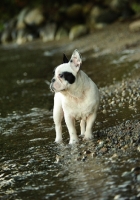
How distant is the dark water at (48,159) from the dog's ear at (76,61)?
4.23 ft

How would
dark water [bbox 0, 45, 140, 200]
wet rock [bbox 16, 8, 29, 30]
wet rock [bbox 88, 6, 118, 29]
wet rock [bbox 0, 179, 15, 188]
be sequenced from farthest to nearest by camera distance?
wet rock [bbox 16, 8, 29, 30]
wet rock [bbox 88, 6, 118, 29]
wet rock [bbox 0, 179, 15, 188]
dark water [bbox 0, 45, 140, 200]

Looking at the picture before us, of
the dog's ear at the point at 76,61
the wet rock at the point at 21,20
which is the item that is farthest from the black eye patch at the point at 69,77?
the wet rock at the point at 21,20

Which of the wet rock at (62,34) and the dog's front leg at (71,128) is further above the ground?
the wet rock at (62,34)

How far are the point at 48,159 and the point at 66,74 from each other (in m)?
1.40

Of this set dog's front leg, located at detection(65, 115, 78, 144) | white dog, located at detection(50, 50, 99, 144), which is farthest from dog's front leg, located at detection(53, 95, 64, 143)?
dog's front leg, located at detection(65, 115, 78, 144)

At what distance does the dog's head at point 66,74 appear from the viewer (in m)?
8.50

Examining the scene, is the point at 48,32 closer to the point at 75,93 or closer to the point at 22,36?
the point at 22,36

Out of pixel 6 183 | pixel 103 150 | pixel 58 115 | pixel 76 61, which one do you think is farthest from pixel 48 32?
pixel 6 183

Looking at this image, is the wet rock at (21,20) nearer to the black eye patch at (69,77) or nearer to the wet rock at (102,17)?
the wet rock at (102,17)

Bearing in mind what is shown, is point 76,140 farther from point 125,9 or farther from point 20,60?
point 125,9

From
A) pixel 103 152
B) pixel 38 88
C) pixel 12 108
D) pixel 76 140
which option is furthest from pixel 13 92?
pixel 103 152

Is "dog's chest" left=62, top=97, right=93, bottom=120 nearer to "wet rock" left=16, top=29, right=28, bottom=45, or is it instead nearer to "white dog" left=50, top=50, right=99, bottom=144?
"white dog" left=50, top=50, right=99, bottom=144

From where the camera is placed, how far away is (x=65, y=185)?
683cm

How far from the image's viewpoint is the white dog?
859 centimetres
